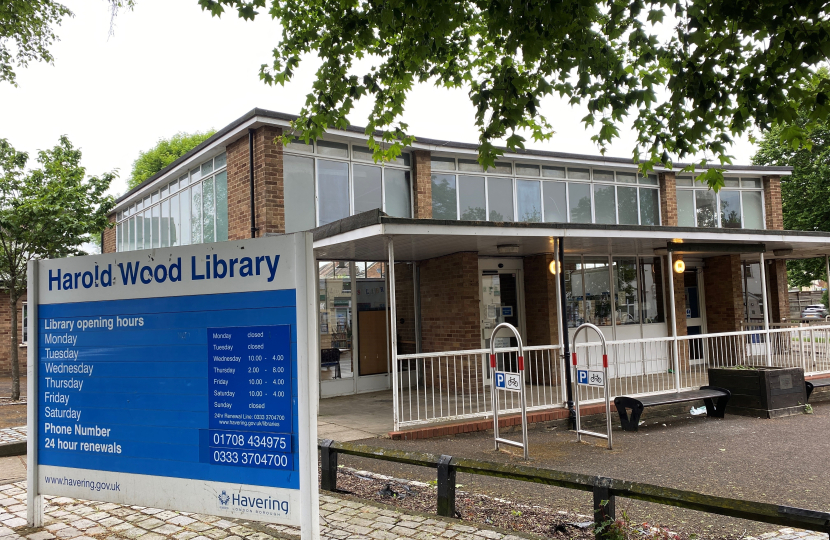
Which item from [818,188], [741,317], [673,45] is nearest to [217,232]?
[673,45]

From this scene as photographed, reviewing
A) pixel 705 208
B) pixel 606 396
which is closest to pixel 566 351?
pixel 606 396

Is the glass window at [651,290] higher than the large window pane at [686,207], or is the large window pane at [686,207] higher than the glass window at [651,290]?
the large window pane at [686,207]

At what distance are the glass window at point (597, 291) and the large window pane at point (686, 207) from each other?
4.48 meters

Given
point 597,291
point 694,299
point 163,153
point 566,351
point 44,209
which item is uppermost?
point 163,153

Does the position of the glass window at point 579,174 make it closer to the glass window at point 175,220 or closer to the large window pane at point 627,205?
the large window pane at point 627,205

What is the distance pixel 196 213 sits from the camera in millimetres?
13516

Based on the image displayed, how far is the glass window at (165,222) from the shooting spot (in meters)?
15.1

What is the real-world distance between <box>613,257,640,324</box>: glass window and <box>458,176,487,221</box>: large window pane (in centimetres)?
337

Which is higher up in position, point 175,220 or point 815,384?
point 175,220

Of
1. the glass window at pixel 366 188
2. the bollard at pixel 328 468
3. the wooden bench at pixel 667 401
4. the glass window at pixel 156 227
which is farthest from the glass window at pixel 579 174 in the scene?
the bollard at pixel 328 468

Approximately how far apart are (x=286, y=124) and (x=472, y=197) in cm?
476

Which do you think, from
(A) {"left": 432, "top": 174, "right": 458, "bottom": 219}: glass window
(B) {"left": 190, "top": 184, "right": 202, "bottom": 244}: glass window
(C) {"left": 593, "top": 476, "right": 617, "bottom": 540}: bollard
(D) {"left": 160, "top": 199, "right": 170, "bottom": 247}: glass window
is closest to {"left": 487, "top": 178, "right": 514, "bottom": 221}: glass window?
(A) {"left": 432, "top": 174, "right": 458, "bottom": 219}: glass window

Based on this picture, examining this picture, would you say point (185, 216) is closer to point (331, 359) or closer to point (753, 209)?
point (331, 359)

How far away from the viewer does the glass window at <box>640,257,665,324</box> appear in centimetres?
1448
